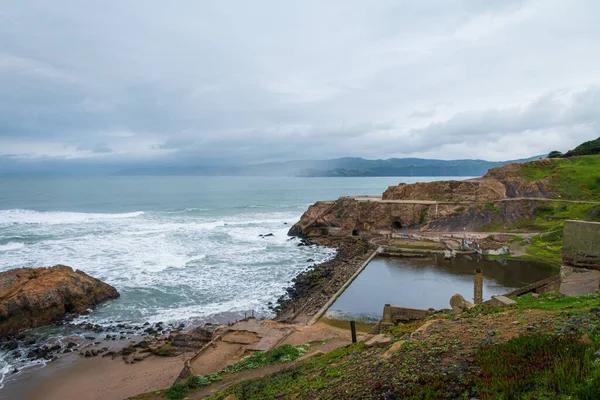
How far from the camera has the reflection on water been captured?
24234mm

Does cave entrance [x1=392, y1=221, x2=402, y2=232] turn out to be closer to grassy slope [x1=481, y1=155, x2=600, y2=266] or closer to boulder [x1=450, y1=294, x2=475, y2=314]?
grassy slope [x1=481, y1=155, x2=600, y2=266]

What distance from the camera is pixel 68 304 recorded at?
24.7 meters

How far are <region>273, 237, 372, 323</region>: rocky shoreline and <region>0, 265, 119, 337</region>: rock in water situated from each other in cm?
1273

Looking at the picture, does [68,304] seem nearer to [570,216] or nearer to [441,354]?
[441,354]

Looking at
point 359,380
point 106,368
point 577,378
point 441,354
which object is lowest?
point 106,368

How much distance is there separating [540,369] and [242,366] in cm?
1153

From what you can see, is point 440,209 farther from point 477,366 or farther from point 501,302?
point 477,366

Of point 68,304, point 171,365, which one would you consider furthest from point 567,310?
point 68,304

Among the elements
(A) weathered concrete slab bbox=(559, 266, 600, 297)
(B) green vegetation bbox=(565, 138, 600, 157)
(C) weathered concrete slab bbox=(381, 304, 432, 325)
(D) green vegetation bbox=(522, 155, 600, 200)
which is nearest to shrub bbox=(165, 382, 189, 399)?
(C) weathered concrete slab bbox=(381, 304, 432, 325)

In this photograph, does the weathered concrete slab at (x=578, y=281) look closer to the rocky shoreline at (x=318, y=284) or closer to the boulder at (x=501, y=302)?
the boulder at (x=501, y=302)

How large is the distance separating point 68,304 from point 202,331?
10.6m

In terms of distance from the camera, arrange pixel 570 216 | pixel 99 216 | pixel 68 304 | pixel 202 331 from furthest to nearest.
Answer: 1. pixel 99 216
2. pixel 570 216
3. pixel 68 304
4. pixel 202 331

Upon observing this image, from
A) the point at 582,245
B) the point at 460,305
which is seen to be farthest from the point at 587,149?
the point at 460,305

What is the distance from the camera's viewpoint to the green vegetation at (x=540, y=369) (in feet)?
16.3
